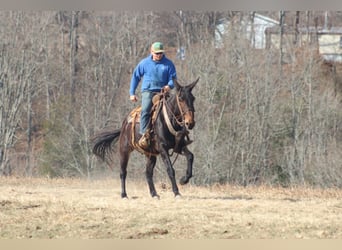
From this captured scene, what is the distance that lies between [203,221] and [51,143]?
25.8 meters

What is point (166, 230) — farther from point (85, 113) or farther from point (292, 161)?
Answer: point (85, 113)

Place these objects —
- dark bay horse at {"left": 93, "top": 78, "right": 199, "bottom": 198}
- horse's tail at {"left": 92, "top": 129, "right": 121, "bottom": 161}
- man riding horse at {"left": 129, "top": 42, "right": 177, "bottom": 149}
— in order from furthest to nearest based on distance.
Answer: horse's tail at {"left": 92, "top": 129, "right": 121, "bottom": 161} < man riding horse at {"left": 129, "top": 42, "right": 177, "bottom": 149} < dark bay horse at {"left": 93, "top": 78, "right": 199, "bottom": 198}

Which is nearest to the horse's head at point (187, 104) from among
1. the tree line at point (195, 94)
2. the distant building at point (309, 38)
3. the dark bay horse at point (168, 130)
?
the dark bay horse at point (168, 130)

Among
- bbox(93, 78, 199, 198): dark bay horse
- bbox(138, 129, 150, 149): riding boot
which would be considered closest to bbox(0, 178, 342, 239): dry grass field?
bbox(93, 78, 199, 198): dark bay horse

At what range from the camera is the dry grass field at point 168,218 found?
870cm

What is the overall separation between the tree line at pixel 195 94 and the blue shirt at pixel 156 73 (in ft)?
51.5

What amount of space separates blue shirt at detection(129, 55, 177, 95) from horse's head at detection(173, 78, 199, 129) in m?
0.75

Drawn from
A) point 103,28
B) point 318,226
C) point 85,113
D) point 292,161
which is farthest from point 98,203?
point 103,28

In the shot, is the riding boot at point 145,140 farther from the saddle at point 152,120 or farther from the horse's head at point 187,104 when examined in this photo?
the horse's head at point 187,104

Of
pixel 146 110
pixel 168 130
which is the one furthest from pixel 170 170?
pixel 146 110

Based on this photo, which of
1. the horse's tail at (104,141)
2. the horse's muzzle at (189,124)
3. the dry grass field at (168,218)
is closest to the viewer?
the dry grass field at (168,218)

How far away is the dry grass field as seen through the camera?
870cm

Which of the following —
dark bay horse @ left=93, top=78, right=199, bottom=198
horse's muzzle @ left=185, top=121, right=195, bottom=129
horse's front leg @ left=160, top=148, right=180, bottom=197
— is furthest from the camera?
horse's front leg @ left=160, top=148, right=180, bottom=197

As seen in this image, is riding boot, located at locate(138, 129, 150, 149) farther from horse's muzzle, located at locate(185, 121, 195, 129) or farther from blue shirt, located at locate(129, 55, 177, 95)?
horse's muzzle, located at locate(185, 121, 195, 129)
